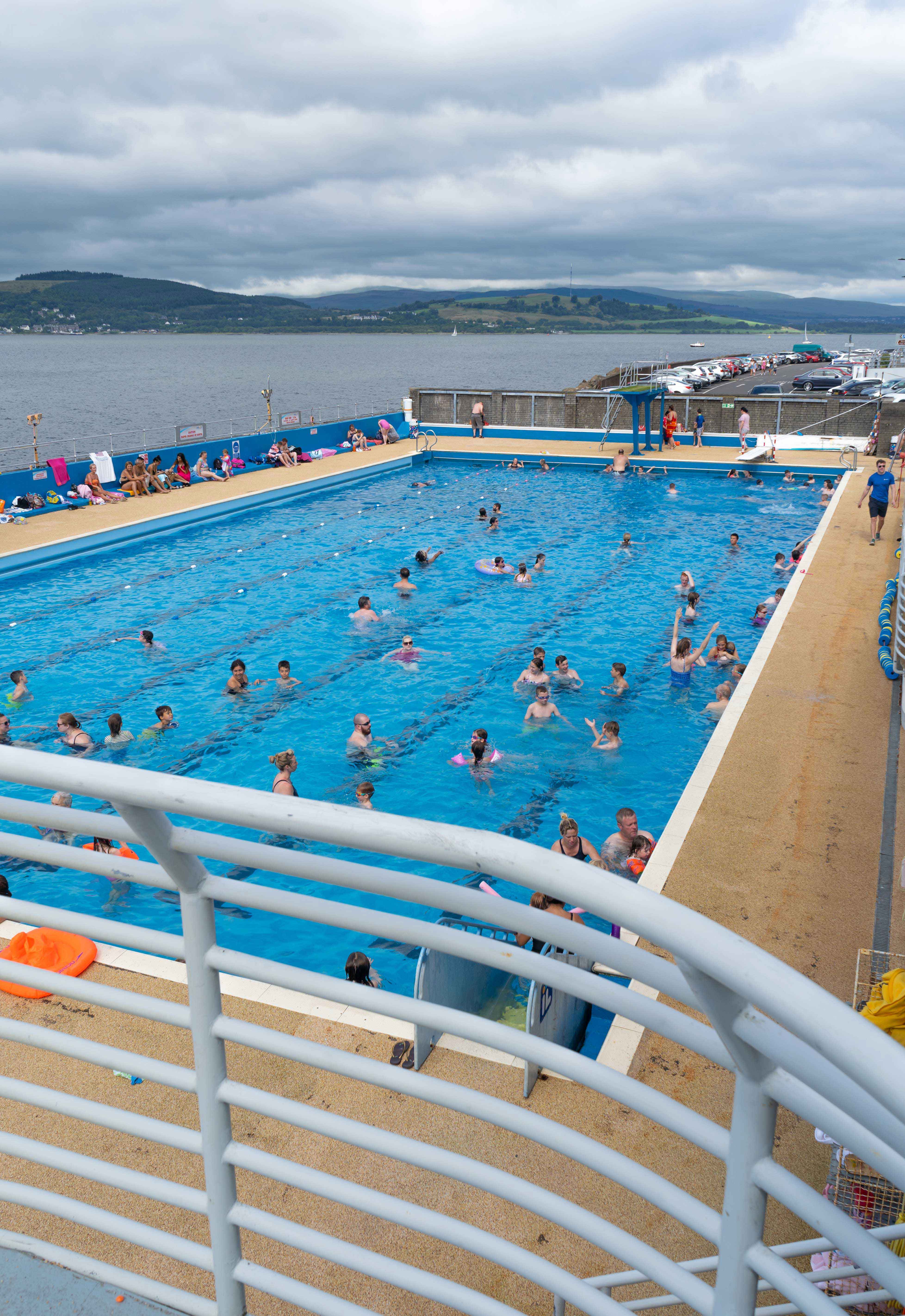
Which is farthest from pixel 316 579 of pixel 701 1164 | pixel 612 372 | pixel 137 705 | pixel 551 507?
pixel 612 372

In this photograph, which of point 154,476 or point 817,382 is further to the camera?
point 817,382

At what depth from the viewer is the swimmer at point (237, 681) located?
12.4 meters

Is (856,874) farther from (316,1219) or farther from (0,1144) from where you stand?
(0,1144)

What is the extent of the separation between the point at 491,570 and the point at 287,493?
8639mm

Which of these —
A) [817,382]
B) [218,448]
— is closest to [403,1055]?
[218,448]

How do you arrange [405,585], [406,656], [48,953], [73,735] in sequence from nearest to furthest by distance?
[48,953], [73,735], [406,656], [405,585]

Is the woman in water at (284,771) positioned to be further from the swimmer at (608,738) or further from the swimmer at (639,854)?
the swimmer at (608,738)

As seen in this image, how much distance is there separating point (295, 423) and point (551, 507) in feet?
38.9

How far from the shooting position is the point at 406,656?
14.0 meters

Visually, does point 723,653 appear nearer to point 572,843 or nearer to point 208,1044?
point 572,843

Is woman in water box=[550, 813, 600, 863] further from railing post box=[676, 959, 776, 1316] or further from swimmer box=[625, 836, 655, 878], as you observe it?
railing post box=[676, 959, 776, 1316]

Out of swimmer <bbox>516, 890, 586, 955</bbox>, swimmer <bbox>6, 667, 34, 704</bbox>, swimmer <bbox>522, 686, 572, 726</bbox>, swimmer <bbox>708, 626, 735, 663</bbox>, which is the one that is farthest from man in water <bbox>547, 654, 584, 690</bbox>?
swimmer <bbox>6, 667, 34, 704</bbox>

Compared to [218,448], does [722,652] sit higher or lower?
lower

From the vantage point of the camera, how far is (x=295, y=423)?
32.2 meters
